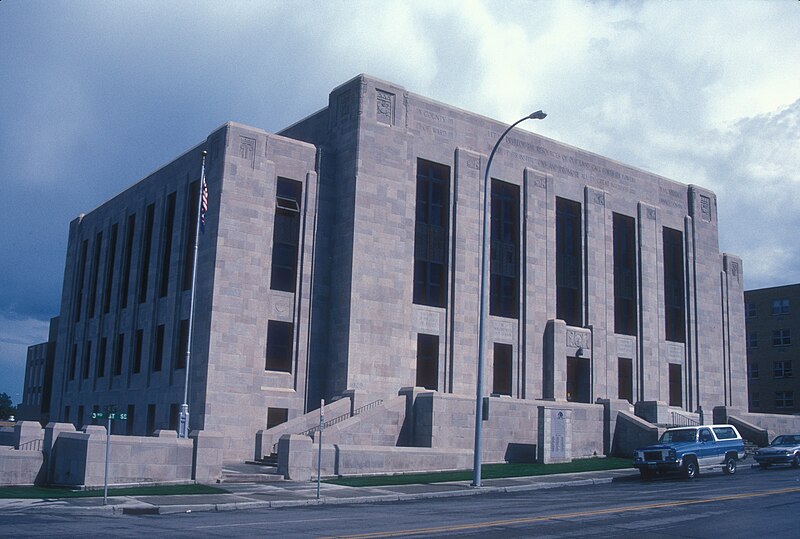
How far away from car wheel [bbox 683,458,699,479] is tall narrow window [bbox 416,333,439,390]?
45.8 ft

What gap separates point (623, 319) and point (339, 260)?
1924 cm

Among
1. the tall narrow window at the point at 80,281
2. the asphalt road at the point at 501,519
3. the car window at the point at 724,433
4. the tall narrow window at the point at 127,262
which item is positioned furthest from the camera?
the tall narrow window at the point at 80,281

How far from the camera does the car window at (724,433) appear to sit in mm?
30312

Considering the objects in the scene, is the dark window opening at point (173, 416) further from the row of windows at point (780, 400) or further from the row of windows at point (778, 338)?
the row of windows at point (778, 338)

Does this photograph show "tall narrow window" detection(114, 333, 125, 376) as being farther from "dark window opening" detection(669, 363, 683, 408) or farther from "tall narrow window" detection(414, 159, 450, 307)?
"dark window opening" detection(669, 363, 683, 408)

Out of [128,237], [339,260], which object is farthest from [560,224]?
[128,237]

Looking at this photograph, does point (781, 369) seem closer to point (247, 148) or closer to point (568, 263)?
point (568, 263)

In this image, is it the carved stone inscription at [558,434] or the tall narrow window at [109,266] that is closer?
the carved stone inscription at [558,434]

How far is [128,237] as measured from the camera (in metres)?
48.4

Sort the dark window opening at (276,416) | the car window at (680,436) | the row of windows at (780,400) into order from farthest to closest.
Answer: the row of windows at (780,400)
the dark window opening at (276,416)
the car window at (680,436)

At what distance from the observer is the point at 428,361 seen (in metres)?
40.4

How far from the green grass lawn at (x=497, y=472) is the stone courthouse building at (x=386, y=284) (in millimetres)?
2255

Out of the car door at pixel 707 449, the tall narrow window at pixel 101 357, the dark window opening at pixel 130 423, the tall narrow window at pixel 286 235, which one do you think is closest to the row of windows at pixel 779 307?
the car door at pixel 707 449

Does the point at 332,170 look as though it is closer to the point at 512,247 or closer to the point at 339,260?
the point at 339,260
